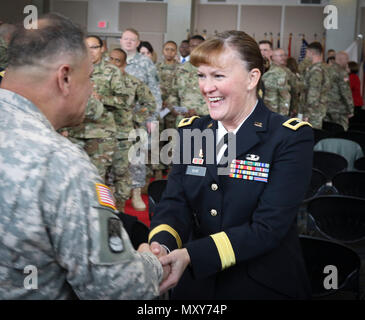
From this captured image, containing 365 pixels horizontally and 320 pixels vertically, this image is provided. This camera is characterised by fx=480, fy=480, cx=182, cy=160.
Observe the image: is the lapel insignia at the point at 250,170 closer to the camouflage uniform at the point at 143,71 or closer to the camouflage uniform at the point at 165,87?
the camouflage uniform at the point at 143,71

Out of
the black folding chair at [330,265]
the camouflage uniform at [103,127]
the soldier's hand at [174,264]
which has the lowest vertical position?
the black folding chair at [330,265]

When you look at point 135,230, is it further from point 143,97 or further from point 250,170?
point 143,97

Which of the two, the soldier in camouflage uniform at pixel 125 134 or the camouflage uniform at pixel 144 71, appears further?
the camouflage uniform at pixel 144 71

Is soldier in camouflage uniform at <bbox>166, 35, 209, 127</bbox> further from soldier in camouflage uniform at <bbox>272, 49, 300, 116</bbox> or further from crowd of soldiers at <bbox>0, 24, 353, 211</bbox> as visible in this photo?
soldier in camouflage uniform at <bbox>272, 49, 300, 116</bbox>

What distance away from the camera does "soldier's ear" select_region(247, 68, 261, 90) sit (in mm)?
1657

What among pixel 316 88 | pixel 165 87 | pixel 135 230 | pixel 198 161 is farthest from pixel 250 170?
pixel 316 88

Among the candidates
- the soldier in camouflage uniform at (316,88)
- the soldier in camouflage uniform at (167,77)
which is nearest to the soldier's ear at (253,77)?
the soldier in camouflage uniform at (167,77)

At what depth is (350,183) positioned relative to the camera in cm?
367

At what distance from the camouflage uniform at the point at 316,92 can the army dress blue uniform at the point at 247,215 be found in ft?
21.1

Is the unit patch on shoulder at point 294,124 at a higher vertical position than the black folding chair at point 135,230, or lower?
higher

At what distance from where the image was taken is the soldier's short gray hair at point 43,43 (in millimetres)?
1118

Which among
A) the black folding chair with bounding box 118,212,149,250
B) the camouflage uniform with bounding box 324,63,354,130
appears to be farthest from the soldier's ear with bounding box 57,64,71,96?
the camouflage uniform with bounding box 324,63,354,130

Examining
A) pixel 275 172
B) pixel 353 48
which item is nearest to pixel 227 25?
pixel 353 48
